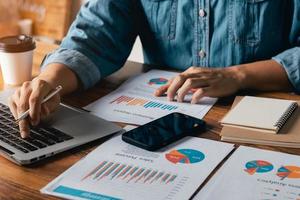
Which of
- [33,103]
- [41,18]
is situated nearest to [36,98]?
[33,103]

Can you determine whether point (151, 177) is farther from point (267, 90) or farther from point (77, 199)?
point (267, 90)

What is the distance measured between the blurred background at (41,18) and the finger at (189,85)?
54.8 inches

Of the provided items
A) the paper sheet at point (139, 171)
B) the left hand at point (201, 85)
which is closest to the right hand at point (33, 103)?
the paper sheet at point (139, 171)

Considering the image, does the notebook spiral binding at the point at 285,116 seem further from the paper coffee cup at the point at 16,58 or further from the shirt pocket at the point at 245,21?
the paper coffee cup at the point at 16,58

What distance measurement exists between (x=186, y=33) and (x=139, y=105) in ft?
1.11

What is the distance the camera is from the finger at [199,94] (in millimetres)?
1102

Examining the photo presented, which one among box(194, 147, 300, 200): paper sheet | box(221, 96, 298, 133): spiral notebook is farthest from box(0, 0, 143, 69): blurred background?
box(194, 147, 300, 200): paper sheet

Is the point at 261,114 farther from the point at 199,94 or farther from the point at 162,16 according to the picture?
the point at 162,16

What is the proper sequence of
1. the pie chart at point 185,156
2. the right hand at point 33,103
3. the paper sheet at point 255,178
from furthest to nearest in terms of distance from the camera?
the right hand at point 33,103, the pie chart at point 185,156, the paper sheet at point 255,178

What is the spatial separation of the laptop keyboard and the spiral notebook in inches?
12.2

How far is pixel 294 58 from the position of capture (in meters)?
1.22

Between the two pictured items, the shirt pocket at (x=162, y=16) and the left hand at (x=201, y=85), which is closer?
the left hand at (x=201, y=85)

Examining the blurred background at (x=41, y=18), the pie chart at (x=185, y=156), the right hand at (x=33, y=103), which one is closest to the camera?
the pie chart at (x=185, y=156)

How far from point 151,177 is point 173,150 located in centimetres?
10
